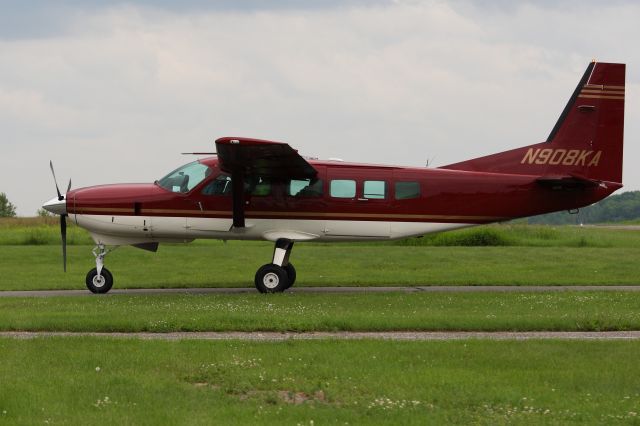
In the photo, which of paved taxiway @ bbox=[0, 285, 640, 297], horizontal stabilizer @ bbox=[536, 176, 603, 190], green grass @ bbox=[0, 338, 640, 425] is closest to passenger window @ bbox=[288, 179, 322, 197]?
paved taxiway @ bbox=[0, 285, 640, 297]

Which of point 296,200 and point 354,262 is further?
point 354,262

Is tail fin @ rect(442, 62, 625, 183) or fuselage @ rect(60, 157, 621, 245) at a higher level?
tail fin @ rect(442, 62, 625, 183)

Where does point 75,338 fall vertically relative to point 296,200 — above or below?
below

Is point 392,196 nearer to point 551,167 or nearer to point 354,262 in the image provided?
point 551,167

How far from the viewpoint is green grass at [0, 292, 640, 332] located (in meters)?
15.2

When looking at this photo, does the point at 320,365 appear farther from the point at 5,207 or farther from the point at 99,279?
the point at 5,207

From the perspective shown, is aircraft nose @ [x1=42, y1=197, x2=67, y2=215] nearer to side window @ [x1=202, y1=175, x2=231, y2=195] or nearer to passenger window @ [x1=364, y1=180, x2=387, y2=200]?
side window @ [x1=202, y1=175, x2=231, y2=195]

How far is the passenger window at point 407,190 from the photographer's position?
73.3ft

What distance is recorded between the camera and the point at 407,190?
22.4 metres

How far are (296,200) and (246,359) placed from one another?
10.5 metres

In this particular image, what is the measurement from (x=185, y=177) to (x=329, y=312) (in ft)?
22.7

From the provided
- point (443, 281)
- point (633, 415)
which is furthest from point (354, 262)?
point (633, 415)

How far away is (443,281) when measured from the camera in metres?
25.5

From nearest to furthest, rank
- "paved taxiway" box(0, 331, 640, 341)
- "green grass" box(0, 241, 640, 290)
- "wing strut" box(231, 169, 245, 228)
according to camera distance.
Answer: "paved taxiway" box(0, 331, 640, 341) → "wing strut" box(231, 169, 245, 228) → "green grass" box(0, 241, 640, 290)
